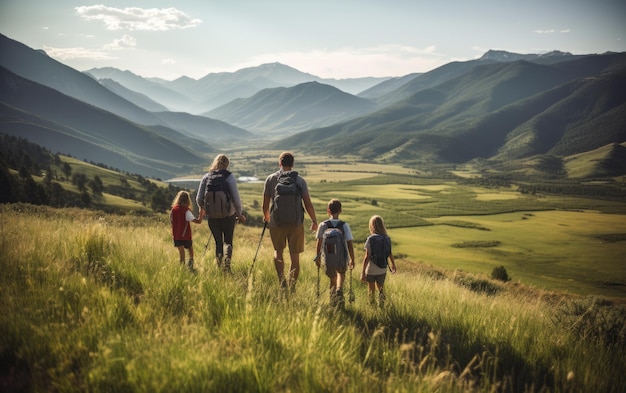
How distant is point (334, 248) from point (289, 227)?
983mm

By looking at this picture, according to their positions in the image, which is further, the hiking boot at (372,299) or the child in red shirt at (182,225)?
the child in red shirt at (182,225)

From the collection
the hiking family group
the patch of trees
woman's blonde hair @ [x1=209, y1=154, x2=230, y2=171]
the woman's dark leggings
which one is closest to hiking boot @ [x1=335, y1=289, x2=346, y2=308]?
the hiking family group

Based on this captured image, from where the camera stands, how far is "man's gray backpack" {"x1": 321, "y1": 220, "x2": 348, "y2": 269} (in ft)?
23.2

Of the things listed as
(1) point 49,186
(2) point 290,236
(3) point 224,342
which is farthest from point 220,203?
(1) point 49,186

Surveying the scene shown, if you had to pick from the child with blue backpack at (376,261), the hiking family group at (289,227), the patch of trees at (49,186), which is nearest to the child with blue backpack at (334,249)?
the hiking family group at (289,227)

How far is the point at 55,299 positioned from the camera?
3844 millimetres

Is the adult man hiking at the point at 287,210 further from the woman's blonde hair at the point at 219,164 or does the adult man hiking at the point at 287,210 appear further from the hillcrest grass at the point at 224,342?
the hillcrest grass at the point at 224,342

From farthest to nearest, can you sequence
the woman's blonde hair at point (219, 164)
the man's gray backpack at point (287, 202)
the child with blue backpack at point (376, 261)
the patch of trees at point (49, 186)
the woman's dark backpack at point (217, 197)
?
the patch of trees at point (49, 186)
the woman's blonde hair at point (219, 164)
the woman's dark backpack at point (217, 197)
the child with blue backpack at point (376, 261)
the man's gray backpack at point (287, 202)

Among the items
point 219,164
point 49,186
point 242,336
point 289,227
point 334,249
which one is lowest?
point 49,186

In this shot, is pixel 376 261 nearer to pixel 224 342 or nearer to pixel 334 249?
pixel 334 249

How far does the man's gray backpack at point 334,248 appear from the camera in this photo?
23.2ft

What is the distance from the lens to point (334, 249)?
7.11m

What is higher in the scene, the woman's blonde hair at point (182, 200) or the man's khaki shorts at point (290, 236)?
the woman's blonde hair at point (182, 200)

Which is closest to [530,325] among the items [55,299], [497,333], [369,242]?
[497,333]
